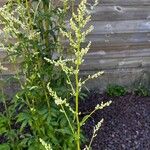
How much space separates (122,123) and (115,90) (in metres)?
0.67

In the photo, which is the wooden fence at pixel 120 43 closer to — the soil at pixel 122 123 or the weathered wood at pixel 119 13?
the weathered wood at pixel 119 13

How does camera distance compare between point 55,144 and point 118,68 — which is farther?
point 118,68

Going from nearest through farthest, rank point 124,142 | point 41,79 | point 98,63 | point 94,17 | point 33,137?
point 41,79, point 33,137, point 124,142, point 94,17, point 98,63

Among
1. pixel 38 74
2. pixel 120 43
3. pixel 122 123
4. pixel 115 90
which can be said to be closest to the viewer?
pixel 38 74

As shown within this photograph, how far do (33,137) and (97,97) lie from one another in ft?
5.30

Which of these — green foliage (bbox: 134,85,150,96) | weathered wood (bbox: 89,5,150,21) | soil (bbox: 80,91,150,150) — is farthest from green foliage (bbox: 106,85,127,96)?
weathered wood (bbox: 89,5,150,21)

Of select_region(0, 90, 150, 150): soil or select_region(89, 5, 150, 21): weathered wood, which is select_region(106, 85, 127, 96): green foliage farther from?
select_region(89, 5, 150, 21): weathered wood

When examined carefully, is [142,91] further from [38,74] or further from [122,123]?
[38,74]

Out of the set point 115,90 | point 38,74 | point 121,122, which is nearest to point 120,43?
point 115,90

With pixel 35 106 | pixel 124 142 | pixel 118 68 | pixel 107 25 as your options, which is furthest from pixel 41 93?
pixel 118 68

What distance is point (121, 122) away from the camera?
448 cm

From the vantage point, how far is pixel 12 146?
3590 millimetres

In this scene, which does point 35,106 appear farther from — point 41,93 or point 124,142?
point 124,142

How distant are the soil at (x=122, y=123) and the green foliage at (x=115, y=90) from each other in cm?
5
